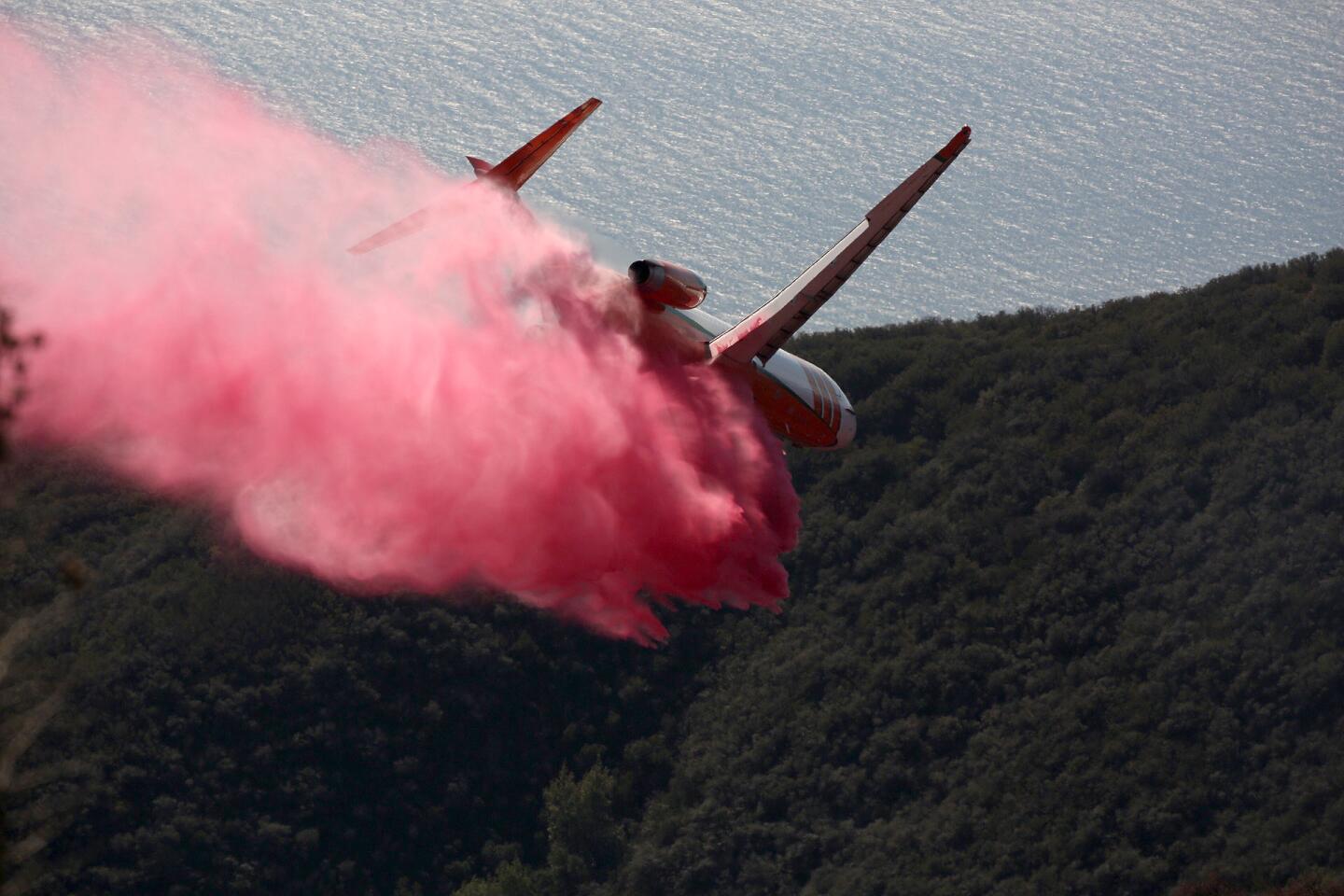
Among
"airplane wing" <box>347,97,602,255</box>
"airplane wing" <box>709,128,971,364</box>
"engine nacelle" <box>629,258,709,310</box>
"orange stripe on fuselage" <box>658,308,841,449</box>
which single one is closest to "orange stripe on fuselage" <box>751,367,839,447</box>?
"orange stripe on fuselage" <box>658,308,841,449</box>

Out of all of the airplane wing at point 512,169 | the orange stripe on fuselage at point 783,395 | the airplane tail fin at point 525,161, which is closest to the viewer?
the airplane wing at point 512,169

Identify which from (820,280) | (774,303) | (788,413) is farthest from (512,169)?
(788,413)

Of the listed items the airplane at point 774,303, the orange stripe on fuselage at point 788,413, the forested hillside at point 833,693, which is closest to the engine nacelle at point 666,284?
the airplane at point 774,303

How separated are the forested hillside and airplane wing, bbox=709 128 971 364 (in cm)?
2899

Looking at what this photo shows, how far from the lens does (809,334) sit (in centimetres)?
9275

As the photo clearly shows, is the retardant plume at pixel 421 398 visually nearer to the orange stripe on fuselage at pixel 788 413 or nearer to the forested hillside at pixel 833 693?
the orange stripe on fuselage at pixel 788 413

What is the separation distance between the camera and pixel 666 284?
3675cm

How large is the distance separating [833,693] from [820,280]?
121ft

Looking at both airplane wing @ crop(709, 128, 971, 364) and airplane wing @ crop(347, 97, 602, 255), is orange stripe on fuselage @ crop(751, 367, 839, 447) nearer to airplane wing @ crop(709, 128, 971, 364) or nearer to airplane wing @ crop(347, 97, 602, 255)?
airplane wing @ crop(709, 128, 971, 364)

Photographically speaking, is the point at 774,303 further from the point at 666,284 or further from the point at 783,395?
the point at 666,284

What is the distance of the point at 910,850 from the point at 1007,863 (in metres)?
3.93

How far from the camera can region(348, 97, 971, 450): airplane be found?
35.4 metres

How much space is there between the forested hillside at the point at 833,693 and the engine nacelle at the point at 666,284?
2990 centimetres

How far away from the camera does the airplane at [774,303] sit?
35438 millimetres
